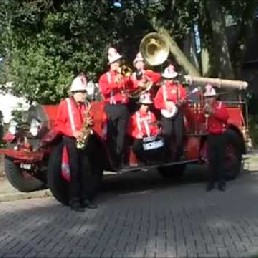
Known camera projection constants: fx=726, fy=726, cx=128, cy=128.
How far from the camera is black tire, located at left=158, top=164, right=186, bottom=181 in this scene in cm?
1403

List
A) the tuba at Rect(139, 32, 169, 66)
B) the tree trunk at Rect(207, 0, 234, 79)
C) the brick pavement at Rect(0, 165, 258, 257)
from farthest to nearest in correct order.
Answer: the tree trunk at Rect(207, 0, 234, 79) → the tuba at Rect(139, 32, 169, 66) → the brick pavement at Rect(0, 165, 258, 257)

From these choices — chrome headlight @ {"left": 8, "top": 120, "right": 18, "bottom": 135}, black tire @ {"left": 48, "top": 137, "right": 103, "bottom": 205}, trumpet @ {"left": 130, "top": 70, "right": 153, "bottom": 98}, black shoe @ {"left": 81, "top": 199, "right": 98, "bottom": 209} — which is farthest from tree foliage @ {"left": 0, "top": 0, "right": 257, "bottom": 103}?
black shoe @ {"left": 81, "top": 199, "right": 98, "bottom": 209}

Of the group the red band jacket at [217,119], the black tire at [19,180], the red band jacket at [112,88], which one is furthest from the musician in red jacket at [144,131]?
the black tire at [19,180]

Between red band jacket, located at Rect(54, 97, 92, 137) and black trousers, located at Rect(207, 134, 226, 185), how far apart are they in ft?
9.22

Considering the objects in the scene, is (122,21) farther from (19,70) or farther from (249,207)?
(249,207)

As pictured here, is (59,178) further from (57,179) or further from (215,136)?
(215,136)

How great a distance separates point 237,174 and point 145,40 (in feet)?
10.6

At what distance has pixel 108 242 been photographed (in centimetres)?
812

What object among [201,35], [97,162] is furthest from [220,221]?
[201,35]

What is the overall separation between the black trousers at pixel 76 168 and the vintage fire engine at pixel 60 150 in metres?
0.23

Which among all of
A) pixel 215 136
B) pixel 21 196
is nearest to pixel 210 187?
pixel 215 136

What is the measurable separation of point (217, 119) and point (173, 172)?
225 cm

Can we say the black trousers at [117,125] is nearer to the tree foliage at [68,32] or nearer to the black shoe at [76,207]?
the black shoe at [76,207]

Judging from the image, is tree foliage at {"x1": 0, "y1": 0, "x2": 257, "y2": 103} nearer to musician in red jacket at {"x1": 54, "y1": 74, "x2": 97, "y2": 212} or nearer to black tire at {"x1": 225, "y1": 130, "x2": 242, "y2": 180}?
black tire at {"x1": 225, "y1": 130, "x2": 242, "y2": 180}
